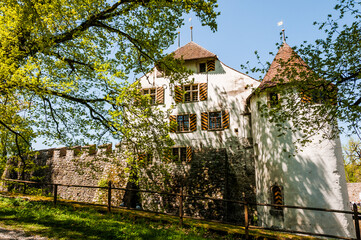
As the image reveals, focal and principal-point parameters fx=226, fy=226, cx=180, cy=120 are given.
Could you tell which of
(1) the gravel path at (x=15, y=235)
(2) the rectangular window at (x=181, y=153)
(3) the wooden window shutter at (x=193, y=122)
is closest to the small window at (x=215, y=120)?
(3) the wooden window shutter at (x=193, y=122)

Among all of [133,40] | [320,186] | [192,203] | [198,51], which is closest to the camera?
[133,40]

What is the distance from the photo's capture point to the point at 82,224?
5.96 m

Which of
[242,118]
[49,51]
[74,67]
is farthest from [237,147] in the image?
[49,51]

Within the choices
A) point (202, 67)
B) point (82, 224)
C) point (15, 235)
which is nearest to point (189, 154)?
point (202, 67)

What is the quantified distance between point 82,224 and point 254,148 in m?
10.1

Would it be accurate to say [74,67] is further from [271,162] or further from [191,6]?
[271,162]

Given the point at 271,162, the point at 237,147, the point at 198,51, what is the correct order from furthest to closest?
the point at 198,51 < the point at 237,147 < the point at 271,162

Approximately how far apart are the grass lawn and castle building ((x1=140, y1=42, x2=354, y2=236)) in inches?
189

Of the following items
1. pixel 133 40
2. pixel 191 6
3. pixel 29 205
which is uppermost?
pixel 191 6

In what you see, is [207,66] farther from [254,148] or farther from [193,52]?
[254,148]

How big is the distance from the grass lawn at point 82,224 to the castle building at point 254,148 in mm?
4795

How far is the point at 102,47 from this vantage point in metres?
10.1

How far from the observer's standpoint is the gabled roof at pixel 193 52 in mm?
15292

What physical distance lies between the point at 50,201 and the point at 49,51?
5.29 meters
